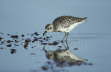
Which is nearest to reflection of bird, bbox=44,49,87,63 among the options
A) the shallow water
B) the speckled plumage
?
the shallow water

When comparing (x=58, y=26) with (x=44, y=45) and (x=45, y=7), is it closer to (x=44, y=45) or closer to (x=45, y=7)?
(x=44, y=45)

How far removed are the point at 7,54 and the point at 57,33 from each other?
241 centimetres

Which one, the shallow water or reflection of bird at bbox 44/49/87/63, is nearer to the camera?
the shallow water

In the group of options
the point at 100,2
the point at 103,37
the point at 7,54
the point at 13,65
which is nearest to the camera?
the point at 13,65

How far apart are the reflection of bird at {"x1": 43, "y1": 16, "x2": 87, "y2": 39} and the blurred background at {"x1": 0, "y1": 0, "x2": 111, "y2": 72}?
0.86ft

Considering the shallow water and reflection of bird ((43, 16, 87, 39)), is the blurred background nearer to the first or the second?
the shallow water

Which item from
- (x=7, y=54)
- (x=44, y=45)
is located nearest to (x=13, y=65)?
(x=7, y=54)

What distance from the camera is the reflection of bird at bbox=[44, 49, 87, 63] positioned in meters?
9.70

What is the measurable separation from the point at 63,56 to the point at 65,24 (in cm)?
151

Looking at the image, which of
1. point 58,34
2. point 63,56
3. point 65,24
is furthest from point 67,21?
point 63,56

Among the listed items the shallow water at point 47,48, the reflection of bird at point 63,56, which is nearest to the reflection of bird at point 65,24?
the shallow water at point 47,48

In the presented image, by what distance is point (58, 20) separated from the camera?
11531mm

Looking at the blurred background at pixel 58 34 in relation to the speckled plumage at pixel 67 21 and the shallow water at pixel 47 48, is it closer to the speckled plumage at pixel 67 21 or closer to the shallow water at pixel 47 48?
the shallow water at pixel 47 48

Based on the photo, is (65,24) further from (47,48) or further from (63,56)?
(63,56)
